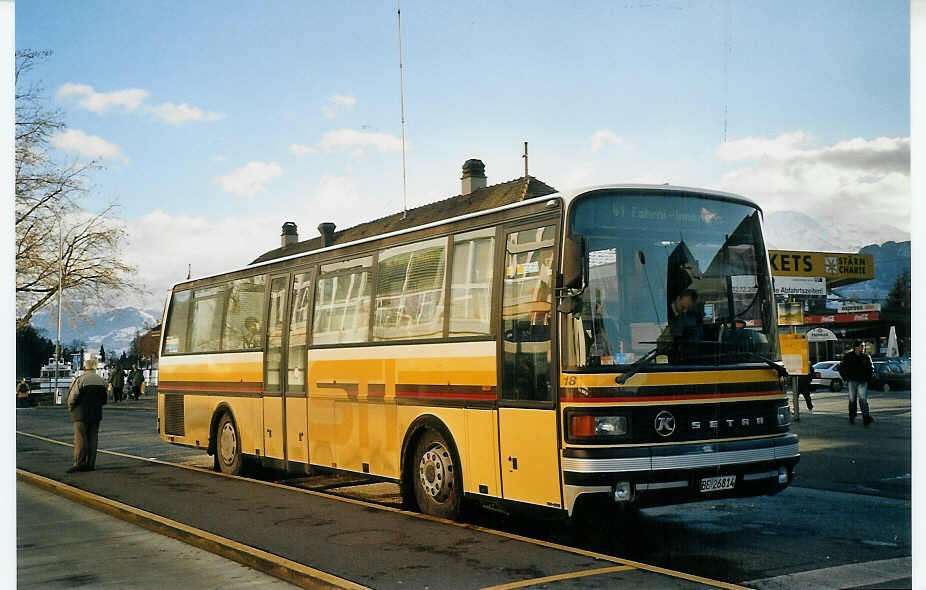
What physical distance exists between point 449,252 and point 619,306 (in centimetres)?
246

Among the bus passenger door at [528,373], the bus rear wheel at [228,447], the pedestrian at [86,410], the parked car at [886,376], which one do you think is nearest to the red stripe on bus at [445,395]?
the bus passenger door at [528,373]

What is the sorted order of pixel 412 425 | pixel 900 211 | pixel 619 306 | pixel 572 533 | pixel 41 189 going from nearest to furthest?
pixel 619 306 < pixel 572 533 < pixel 412 425 < pixel 900 211 < pixel 41 189

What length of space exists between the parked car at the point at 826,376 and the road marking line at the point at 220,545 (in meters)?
35.8

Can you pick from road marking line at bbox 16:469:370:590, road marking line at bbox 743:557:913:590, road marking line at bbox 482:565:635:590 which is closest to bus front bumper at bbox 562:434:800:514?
road marking line at bbox 482:565:635:590

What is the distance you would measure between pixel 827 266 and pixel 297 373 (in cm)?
1723

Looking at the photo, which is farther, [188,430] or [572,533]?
[188,430]

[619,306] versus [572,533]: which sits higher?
[619,306]

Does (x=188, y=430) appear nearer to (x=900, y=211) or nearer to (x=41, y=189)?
(x=41, y=189)

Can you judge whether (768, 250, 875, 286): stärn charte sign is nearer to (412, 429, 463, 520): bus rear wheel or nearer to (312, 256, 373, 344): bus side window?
(312, 256, 373, 344): bus side window

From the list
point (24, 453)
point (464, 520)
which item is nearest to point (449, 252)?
point (464, 520)

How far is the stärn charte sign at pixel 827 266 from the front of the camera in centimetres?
2288

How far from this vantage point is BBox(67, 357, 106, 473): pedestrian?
1466 cm

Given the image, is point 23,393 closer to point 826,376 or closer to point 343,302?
point 343,302

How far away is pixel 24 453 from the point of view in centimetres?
1902
